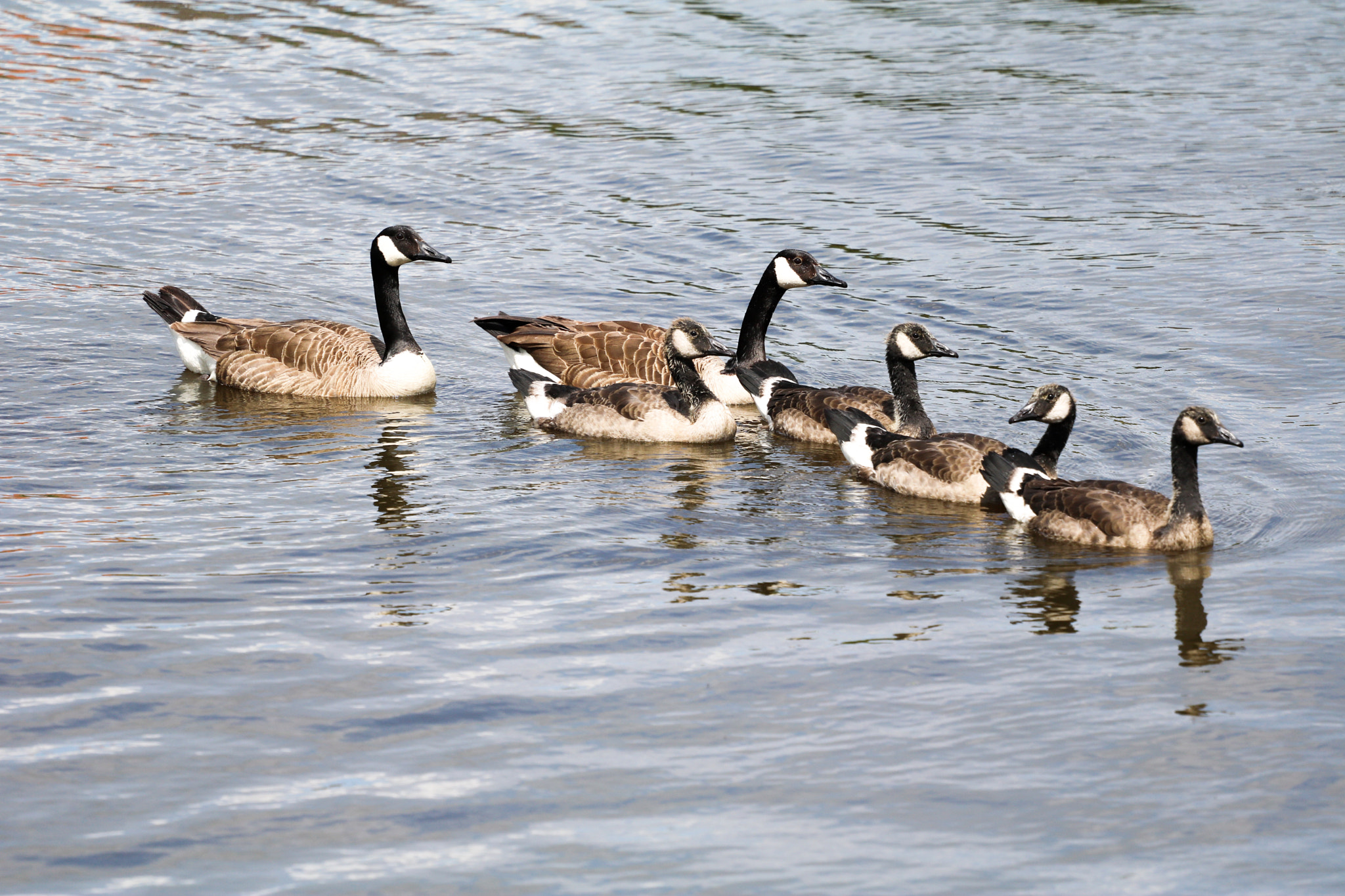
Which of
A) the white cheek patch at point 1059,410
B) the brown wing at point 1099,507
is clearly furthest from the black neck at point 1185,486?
the white cheek patch at point 1059,410

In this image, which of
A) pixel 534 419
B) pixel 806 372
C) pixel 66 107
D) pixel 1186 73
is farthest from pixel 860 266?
pixel 66 107

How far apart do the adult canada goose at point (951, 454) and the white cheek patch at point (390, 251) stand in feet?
17.2

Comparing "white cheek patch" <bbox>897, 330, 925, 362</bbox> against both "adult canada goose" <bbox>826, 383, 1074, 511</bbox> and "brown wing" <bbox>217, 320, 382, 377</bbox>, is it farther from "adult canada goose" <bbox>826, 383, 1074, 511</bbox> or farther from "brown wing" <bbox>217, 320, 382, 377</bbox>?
"brown wing" <bbox>217, 320, 382, 377</bbox>

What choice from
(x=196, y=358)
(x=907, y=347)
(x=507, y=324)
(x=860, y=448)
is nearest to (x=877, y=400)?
→ (x=907, y=347)

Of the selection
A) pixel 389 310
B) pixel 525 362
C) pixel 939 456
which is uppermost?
pixel 389 310

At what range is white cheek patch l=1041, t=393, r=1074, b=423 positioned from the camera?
40.0ft

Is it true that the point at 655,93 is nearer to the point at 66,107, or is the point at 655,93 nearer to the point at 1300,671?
the point at 66,107

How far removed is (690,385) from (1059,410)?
11.1 feet

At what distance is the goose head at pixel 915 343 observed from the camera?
44.3 feet

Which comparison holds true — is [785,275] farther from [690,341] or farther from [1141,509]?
[1141,509]

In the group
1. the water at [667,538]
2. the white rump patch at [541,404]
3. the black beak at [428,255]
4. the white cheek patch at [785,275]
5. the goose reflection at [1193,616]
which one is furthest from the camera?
the white cheek patch at [785,275]

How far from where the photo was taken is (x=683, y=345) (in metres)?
14.0

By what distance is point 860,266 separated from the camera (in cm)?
1952

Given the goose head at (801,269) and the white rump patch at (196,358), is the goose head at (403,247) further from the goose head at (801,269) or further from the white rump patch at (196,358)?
the goose head at (801,269)
